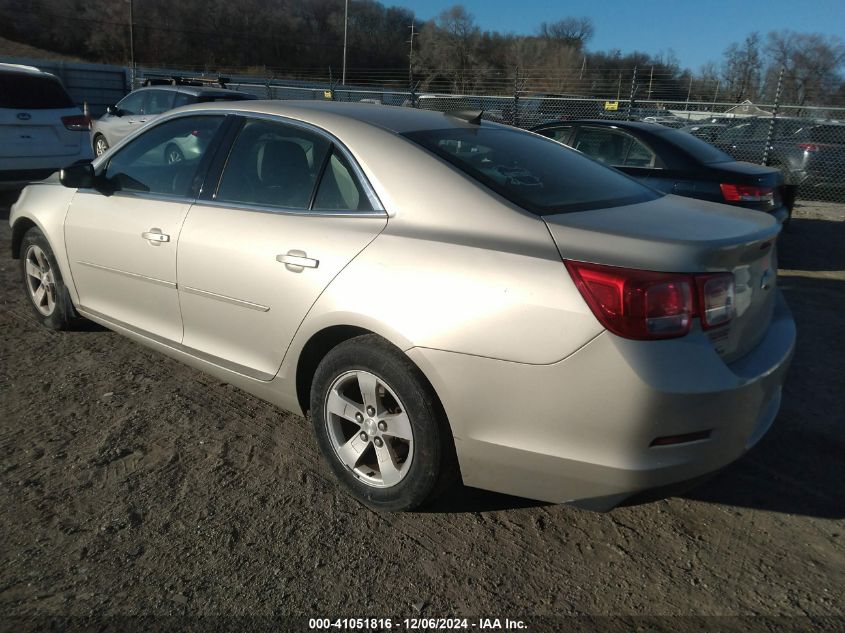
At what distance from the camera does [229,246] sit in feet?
10.5

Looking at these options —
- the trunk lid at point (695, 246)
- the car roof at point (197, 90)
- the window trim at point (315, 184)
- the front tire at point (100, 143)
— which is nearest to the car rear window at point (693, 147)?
the trunk lid at point (695, 246)

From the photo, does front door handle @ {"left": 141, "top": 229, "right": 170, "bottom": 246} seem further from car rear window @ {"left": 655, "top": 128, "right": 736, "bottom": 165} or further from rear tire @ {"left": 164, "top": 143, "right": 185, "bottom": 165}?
car rear window @ {"left": 655, "top": 128, "right": 736, "bottom": 165}

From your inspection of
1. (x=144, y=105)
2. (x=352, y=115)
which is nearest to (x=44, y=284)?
(x=352, y=115)

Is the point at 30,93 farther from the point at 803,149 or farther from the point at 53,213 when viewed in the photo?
the point at 803,149

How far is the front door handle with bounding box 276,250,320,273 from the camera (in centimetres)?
286

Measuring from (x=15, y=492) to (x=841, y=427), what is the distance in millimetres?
4016

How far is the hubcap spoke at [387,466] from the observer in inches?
108

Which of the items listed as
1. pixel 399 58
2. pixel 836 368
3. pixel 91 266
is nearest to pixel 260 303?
pixel 91 266

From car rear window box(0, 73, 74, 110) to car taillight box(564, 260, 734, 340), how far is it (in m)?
9.25

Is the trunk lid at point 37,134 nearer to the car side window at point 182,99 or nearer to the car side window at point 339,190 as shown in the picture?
the car side window at point 182,99

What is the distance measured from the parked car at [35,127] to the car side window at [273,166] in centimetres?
707

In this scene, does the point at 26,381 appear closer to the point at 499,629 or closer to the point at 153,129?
the point at 153,129

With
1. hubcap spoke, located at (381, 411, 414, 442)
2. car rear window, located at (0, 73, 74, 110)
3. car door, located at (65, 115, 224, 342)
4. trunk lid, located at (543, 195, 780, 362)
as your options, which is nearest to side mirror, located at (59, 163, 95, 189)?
car door, located at (65, 115, 224, 342)

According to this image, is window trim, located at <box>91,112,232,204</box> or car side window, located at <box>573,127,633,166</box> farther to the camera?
car side window, located at <box>573,127,633,166</box>
